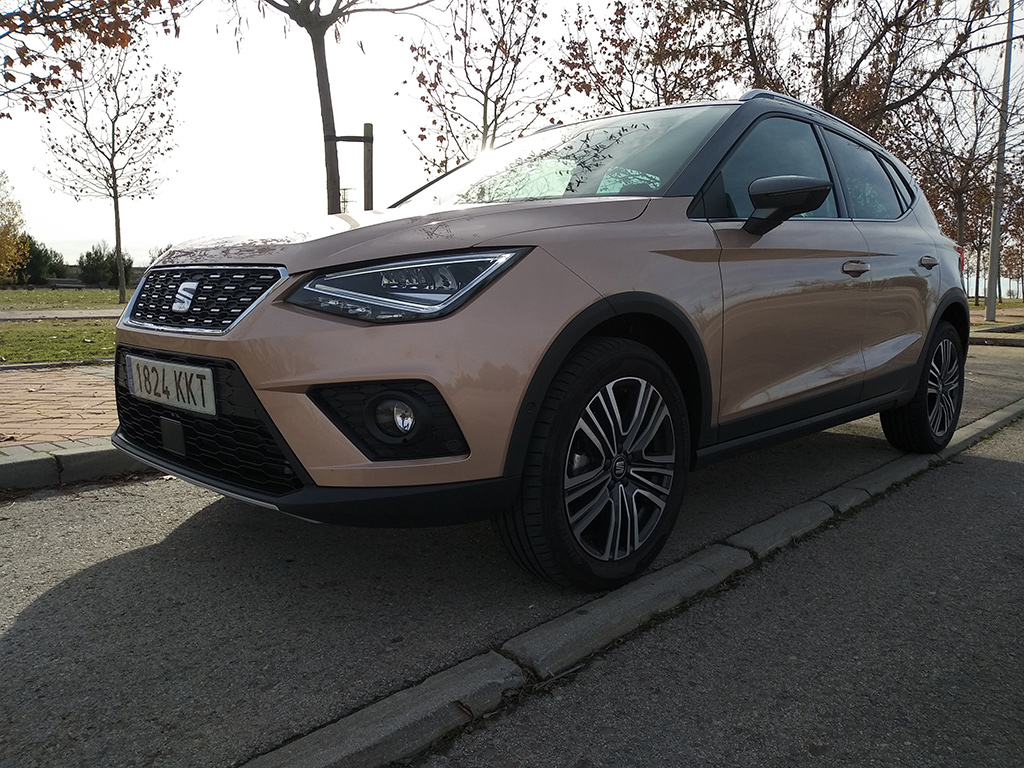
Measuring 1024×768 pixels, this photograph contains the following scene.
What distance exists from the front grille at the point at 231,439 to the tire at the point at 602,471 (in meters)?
0.67

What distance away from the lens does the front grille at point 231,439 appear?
2324mm

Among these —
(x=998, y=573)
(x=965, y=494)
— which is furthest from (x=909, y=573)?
(x=965, y=494)

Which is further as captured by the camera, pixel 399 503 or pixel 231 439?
pixel 231 439

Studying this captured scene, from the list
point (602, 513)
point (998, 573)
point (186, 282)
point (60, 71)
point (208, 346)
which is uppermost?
point (60, 71)

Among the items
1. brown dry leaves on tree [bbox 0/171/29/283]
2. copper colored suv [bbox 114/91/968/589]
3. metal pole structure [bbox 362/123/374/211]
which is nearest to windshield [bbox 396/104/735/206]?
copper colored suv [bbox 114/91/968/589]

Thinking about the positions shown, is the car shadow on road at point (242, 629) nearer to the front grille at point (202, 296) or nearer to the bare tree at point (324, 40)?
the front grille at point (202, 296)

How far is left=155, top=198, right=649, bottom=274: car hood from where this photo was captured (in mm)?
Answer: 2340

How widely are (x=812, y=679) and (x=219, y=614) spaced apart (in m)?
1.69

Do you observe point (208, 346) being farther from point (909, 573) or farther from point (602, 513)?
point (909, 573)

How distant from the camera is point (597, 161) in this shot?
3.23 m

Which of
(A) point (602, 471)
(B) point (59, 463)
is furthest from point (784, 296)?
(B) point (59, 463)

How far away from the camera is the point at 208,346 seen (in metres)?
2.38

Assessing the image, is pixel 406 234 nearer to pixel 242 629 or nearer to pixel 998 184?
pixel 242 629

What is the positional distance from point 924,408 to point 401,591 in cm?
329
